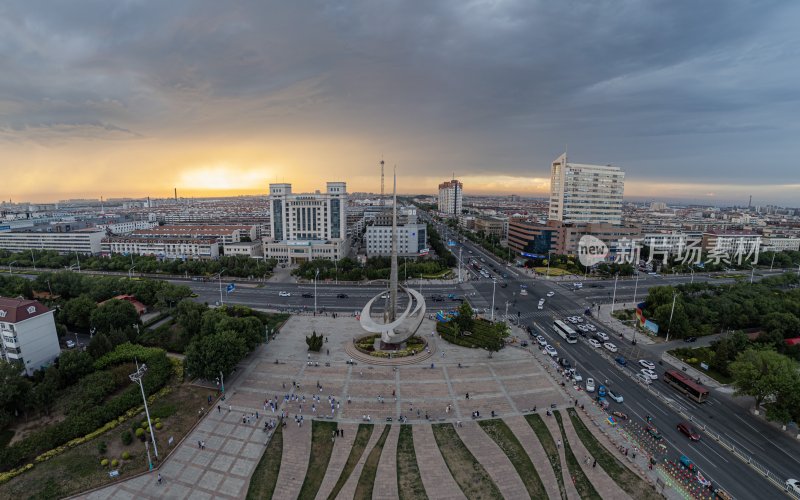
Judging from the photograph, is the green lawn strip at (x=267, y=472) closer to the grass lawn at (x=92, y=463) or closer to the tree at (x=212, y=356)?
the grass lawn at (x=92, y=463)

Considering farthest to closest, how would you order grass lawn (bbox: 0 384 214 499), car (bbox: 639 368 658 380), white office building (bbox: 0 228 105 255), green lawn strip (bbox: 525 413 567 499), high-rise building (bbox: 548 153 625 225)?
high-rise building (bbox: 548 153 625 225), white office building (bbox: 0 228 105 255), car (bbox: 639 368 658 380), green lawn strip (bbox: 525 413 567 499), grass lawn (bbox: 0 384 214 499)

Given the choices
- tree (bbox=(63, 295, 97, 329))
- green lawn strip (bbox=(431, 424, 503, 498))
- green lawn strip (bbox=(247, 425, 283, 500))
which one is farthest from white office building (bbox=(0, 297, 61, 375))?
green lawn strip (bbox=(431, 424, 503, 498))

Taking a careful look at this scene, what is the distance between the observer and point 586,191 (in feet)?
397

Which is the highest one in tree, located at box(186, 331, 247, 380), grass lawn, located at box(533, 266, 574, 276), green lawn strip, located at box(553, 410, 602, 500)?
tree, located at box(186, 331, 247, 380)

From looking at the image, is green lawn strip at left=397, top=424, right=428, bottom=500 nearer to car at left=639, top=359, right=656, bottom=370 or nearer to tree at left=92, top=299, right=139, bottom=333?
car at left=639, top=359, right=656, bottom=370

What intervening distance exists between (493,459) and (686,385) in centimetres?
2623

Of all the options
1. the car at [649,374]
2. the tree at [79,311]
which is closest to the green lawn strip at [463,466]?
the car at [649,374]

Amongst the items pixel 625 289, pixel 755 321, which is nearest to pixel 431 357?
pixel 755 321

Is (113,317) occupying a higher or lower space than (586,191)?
lower

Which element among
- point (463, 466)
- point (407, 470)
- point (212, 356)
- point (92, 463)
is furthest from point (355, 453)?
point (92, 463)

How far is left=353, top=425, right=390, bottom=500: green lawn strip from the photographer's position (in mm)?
28781

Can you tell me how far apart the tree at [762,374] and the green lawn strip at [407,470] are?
112 feet

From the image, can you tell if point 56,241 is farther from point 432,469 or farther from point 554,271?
point 554,271

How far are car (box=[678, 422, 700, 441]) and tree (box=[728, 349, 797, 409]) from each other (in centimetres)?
736
